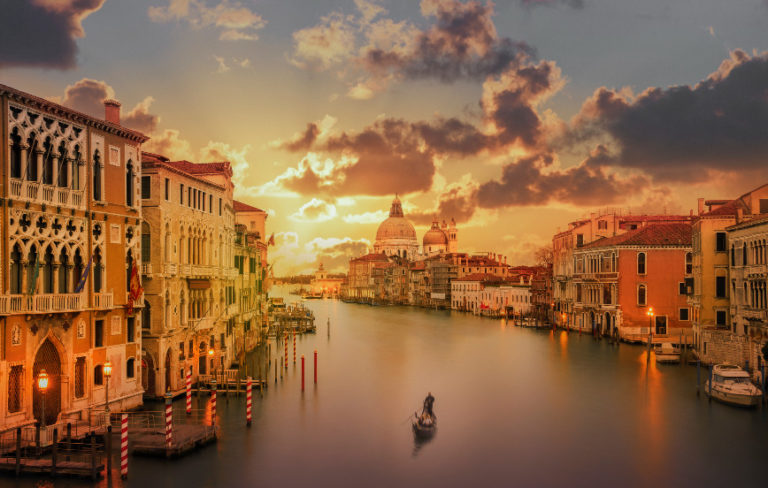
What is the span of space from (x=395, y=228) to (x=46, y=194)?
541ft

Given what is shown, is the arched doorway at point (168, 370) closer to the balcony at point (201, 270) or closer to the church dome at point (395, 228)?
the balcony at point (201, 270)

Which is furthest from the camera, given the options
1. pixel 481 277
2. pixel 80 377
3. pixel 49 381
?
pixel 481 277

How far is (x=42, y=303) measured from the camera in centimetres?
1645

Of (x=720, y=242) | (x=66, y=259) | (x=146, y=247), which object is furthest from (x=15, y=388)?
(x=720, y=242)

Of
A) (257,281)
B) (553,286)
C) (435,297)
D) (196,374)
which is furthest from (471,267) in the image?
(196,374)

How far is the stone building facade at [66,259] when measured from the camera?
15875mm

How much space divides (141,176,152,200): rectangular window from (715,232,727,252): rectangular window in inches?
914

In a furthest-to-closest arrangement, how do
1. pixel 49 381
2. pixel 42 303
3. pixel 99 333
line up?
1. pixel 99 333
2. pixel 49 381
3. pixel 42 303

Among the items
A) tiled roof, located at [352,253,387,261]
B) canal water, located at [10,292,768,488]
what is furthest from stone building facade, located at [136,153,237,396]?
tiled roof, located at [352,253,387,261]

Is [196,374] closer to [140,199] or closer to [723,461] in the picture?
[140,199]

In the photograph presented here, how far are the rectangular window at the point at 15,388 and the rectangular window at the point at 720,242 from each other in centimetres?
2688

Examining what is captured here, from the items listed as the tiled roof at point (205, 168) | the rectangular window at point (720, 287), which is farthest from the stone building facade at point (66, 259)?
the rectangular window at point (720, 287)

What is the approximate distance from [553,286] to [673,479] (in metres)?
46.1

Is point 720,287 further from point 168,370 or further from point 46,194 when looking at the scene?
point 46,194
